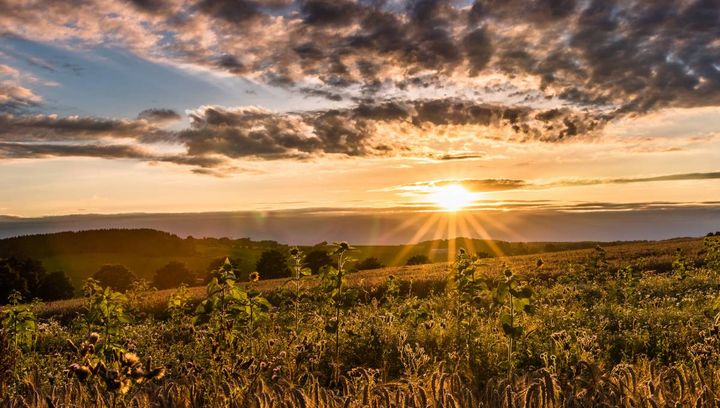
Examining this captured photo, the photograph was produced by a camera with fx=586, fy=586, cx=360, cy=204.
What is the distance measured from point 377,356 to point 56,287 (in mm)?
49924

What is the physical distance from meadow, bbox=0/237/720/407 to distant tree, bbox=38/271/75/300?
4072cm

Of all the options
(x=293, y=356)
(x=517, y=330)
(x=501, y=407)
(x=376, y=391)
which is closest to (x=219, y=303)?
(x=293, y=356)

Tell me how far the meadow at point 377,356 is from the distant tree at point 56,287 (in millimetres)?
40724

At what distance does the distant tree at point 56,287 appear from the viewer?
49625mm

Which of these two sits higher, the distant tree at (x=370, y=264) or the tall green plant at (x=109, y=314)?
the tall green plant at (x=109, y=314)

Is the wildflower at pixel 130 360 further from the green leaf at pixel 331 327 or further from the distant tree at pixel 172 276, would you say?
the distant tree at pixel 172 276

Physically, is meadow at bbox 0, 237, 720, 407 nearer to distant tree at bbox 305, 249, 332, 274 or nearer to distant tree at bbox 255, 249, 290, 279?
distant tree at bbox 305, 249, 332, 274

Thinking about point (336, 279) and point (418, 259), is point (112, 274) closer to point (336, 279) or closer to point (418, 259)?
point (418, 259)

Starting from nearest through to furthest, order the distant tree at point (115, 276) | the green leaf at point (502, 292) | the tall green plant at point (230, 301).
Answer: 1. the green leaf at point (502, 292)
2. the tall green plant at point (230, 301)
3. the distant tree at point (115, 276)

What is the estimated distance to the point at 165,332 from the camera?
13.6 meters

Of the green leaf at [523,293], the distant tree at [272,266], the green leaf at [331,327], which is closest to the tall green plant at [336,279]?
the green leaf at [331,327]

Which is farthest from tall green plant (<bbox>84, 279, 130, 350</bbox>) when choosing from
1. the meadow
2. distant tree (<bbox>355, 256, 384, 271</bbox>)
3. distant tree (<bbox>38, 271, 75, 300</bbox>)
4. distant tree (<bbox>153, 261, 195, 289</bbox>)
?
distant tree (<bbox>153, 261, 195, 289</bbox>)

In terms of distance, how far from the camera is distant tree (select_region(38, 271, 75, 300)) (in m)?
49.6

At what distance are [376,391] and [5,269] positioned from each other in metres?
50.0
